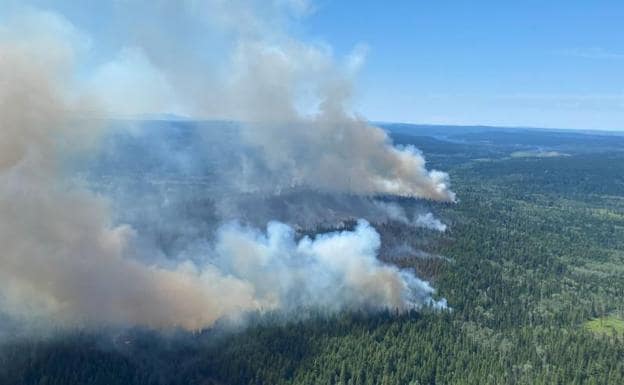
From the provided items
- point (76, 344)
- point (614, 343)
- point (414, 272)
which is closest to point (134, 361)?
point (76, 344)

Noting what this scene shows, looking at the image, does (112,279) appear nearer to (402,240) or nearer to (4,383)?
(4,383)

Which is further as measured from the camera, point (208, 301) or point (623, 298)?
point (623, 298)

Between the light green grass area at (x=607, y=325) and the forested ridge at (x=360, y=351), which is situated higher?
the forested ridge at (x=360, y=351)

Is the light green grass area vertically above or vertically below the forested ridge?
below

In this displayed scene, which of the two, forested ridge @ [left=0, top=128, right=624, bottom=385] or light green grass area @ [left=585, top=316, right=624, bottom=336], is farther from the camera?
light green grass area @ [left=585, top=316, right=624, bottom=336]

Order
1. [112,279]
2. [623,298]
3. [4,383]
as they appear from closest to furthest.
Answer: [4,383]
[112,279]
[623,298]

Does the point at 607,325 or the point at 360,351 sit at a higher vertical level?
the point at 360,351

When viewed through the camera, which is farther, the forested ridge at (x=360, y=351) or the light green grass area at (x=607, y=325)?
the light green grass area at (x=607, y=325)

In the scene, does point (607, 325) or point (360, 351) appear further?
point (607, 325)
